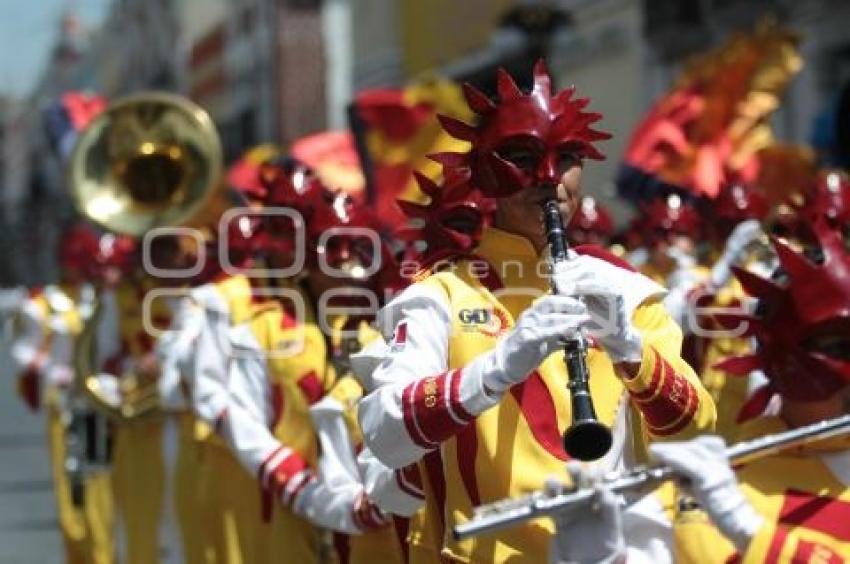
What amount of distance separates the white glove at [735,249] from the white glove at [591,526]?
412 cm

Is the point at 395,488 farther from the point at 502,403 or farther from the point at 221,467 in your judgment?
the point at 221,467

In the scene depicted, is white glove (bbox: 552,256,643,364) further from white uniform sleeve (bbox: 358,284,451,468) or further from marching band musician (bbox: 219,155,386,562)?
marching band musician (bbox: 219,155,386,562)

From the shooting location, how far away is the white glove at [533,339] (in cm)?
351

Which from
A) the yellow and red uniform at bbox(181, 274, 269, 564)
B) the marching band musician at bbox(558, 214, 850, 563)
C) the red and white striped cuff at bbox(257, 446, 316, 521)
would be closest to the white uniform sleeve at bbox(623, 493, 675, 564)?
the marching band musician at bbox(558, 214, 850, 563)

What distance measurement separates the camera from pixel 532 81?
423cm

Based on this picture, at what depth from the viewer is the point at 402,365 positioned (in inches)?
154

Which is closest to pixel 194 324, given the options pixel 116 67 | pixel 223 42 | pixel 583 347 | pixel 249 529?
pixel 249 529

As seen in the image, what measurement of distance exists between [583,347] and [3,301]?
46469mm

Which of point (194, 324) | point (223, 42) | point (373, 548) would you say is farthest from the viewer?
point (223, 42)

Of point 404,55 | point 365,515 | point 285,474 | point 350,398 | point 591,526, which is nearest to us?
point 591,526

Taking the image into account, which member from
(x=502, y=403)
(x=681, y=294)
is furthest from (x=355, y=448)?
(x=681, y=294)

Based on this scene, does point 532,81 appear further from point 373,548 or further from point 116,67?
point 116,67

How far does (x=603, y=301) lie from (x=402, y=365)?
486 millimetres

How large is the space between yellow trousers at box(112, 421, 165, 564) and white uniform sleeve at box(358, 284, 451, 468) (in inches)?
203
